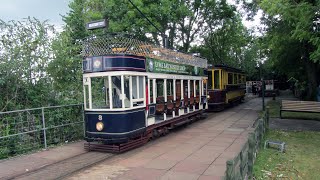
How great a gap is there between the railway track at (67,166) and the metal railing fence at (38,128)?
165 centimetres

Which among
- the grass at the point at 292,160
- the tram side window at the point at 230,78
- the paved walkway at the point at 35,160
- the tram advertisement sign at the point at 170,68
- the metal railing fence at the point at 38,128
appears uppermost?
the tram advertisement sign at the point at 170,68

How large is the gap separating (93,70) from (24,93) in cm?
265

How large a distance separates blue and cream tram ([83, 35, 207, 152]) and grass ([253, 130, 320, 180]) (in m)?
3.53

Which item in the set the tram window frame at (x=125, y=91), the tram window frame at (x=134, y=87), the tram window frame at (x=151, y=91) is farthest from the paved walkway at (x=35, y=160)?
the tram window frame at (x=151, y=91)

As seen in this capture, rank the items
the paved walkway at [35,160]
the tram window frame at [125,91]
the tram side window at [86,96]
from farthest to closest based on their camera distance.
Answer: the tram side window at [86,96]
the tram window frame at [125,91]
the paved walkway at [35,160]

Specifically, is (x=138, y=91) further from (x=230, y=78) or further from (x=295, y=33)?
(x=230, y=78)

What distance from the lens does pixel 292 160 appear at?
8062 millimetres

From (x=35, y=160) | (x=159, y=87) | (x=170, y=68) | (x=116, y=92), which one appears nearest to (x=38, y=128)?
(x=35, y=160)

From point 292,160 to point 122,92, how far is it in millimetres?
4748

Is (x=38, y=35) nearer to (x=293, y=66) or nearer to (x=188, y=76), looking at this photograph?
(x=188, y=76)

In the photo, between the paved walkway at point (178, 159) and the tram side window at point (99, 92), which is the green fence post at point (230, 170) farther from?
the tram side window at point (99, 92)

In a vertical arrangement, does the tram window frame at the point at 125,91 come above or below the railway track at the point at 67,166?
above

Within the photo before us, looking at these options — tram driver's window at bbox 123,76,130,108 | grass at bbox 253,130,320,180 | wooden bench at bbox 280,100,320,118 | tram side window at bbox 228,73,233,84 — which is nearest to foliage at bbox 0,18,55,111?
tram driver's window at bbox 123,76,130,108

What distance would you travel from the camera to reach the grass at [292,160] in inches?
270
